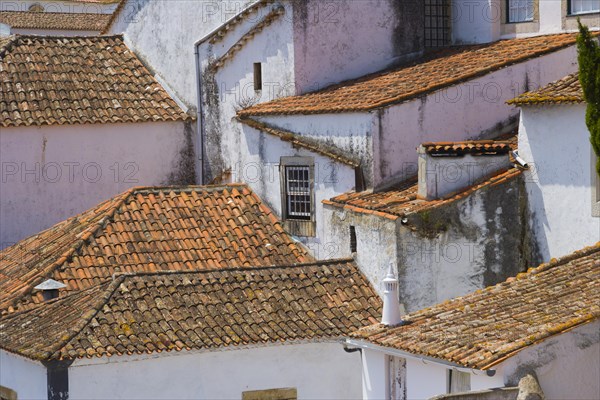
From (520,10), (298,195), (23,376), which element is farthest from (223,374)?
(520,10)

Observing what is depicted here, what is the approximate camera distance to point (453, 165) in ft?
72.8

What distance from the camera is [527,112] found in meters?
22.1

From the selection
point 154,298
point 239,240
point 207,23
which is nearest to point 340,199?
point 239,240

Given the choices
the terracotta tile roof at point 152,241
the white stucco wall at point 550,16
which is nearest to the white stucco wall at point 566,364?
the terracotta tile roof at point 152,241

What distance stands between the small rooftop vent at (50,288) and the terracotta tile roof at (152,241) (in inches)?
9.6

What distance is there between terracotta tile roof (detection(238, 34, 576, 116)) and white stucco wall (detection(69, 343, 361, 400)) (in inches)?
161

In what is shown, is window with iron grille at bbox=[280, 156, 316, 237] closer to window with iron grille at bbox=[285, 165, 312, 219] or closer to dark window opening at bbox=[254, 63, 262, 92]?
window with iron grille at bbox=[285, 165, 312, 219]

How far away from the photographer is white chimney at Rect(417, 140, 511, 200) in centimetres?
2212

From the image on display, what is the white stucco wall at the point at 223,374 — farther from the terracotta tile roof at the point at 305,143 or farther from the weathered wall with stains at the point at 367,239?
the terracotta tile roof at the point at 305,143

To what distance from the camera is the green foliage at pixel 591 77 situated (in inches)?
707

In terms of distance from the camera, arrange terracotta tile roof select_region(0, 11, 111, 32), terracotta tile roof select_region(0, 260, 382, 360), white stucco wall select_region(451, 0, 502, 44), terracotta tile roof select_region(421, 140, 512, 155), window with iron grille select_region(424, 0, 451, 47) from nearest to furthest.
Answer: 1. terracotta tile roof select_region(0, 260, 382, 360)
2. terracotta tile roof select_region(421, 140, 512, 155)
3. white stucco wall select_region(451, 0, 502, 44)
4. window with iron grille select_region(424, 0, 451, 47)
5. terracotta tile roof select_region(0, 11, 111, 32)

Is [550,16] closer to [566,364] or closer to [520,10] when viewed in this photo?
[520,10]

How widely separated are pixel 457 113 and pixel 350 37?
3423mm

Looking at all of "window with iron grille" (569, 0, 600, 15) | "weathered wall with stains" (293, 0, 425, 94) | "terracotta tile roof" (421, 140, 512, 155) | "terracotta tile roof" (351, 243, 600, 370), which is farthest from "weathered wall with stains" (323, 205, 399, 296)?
"window with iron grille" (569, 0, 600, 15)
